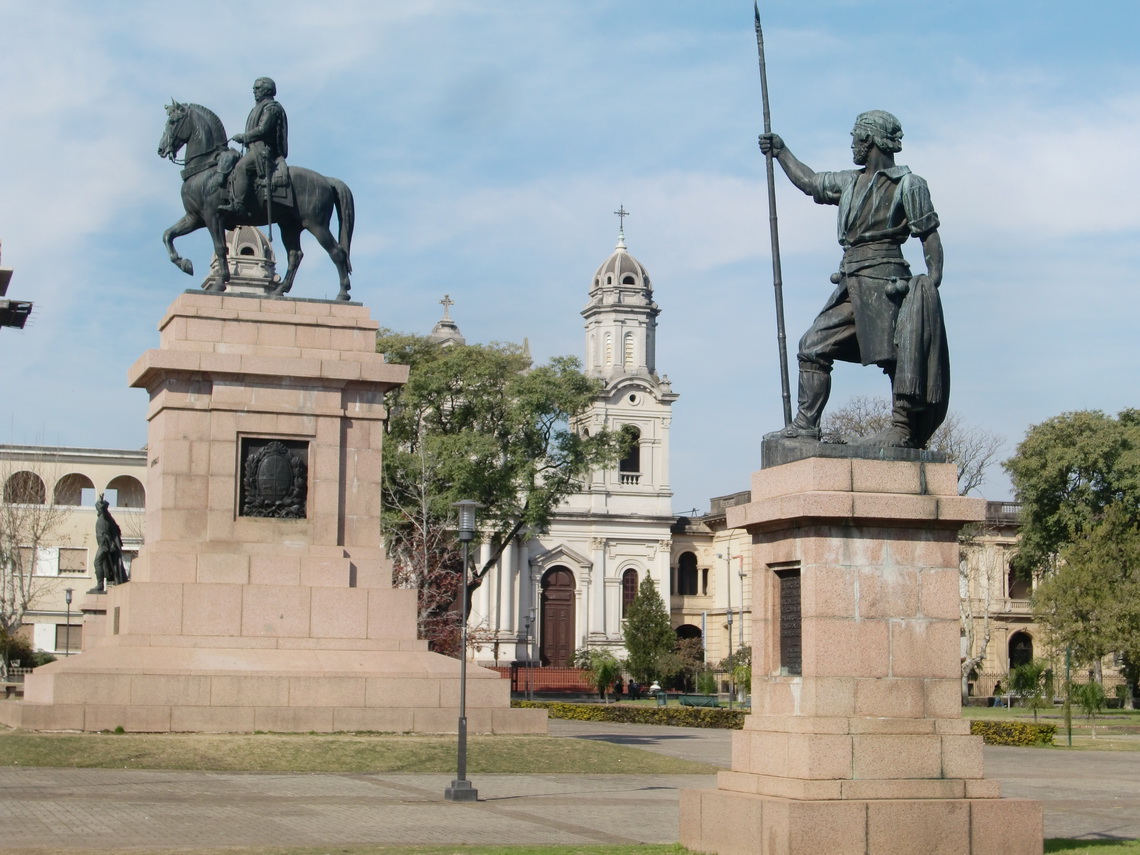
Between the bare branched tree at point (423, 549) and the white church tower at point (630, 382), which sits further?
the white church tower at point (630, 382)

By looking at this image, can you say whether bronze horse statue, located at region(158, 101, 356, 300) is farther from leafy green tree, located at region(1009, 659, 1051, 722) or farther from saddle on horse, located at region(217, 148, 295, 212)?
leafy green tree, located at region(1009, 659, 1051, 722)

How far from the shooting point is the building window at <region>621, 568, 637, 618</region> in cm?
9462

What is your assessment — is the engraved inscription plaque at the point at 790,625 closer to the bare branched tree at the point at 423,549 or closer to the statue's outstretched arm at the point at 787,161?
the statue's outstretched arm at the point at 787,161

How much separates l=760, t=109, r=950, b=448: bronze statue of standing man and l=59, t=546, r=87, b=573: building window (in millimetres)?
71171

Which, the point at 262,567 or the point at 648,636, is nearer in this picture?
the point at 262,567

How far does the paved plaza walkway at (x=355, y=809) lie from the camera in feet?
47.9

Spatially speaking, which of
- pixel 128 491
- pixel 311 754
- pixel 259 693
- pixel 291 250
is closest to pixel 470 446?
pixel 291 250

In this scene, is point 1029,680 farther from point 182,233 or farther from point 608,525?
point 608,525

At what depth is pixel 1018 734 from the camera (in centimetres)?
3559

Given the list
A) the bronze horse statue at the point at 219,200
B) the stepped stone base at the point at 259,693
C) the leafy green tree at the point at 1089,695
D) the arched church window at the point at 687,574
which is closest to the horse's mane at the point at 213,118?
the bronze horse statue at the point at 219,200

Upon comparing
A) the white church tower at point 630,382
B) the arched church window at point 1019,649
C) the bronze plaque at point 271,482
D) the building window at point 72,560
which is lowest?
the arched church window at point 1019,649

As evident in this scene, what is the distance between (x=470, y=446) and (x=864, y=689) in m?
44.8

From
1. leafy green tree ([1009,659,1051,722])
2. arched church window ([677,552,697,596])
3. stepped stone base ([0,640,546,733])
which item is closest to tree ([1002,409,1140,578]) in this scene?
leafy green tree ([1009,659,1051,722])

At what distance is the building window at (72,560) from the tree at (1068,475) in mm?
44044
